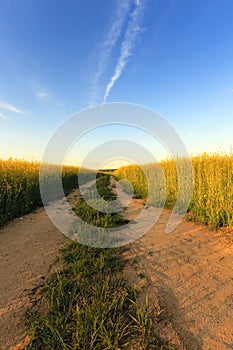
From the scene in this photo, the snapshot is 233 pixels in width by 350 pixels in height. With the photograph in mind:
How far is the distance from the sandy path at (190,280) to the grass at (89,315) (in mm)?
283

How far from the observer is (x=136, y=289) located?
2594 mm

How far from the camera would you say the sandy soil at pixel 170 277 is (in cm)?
199

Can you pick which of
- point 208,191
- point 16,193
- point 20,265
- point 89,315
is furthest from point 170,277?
point 16,193

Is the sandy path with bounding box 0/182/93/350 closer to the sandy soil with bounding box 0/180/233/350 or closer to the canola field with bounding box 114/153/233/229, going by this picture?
the sandy soil with bounding box 0/180/233/350

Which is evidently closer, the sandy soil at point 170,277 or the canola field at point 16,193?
the sandy soil at point 170,277

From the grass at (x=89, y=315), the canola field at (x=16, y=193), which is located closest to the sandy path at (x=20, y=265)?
A: the grass at (x=89, y=315)

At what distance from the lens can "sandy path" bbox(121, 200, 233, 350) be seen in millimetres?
1979

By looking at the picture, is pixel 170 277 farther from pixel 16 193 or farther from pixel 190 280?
pixel 16 193

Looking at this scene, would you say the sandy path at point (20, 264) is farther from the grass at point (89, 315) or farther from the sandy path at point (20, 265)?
the grass at point (89, 315)

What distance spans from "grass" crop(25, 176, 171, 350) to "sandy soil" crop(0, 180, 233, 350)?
171 millimetres

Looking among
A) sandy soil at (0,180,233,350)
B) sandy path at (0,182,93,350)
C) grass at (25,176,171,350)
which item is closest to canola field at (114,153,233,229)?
sandy soil at (0,180,233,350)

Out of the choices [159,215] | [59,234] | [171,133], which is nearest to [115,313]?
[59,234]

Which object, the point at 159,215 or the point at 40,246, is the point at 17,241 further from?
the point at 159,215

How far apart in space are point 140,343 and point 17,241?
12.0 ft
